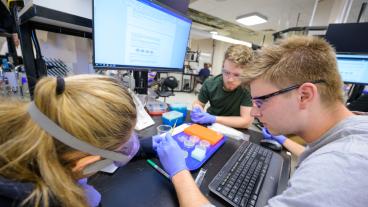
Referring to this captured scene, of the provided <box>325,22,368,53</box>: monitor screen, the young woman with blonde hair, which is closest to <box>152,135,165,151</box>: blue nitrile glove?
the young woman with blonde hair

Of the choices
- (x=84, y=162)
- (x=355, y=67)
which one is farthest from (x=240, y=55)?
(x=355, y=67)

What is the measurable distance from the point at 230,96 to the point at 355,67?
1.28 m

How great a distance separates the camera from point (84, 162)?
1.27 feet

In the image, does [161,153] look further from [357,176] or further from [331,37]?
[331,37]

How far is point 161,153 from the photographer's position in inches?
23.5

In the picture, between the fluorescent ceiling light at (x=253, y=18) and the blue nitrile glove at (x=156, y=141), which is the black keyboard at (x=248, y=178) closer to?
the blue nitrile glove at (x=156, y=141)

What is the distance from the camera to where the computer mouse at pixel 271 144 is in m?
0.83

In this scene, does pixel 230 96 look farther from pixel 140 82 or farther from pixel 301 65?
pixel 301 65

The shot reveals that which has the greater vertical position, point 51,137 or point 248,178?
point 51,137

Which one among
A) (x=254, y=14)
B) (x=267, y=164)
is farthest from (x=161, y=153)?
(x=254, y=14)

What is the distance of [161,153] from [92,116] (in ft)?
1.01

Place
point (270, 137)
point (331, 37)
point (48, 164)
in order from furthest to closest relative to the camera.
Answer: point (331, 37)
point (270, 137)
point (48, 164)

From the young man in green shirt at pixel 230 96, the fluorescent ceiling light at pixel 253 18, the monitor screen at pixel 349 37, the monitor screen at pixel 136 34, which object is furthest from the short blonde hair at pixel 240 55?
the fluorescent ceiling light at pixel 253 18

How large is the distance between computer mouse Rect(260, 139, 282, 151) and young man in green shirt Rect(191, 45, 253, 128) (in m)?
0.26
